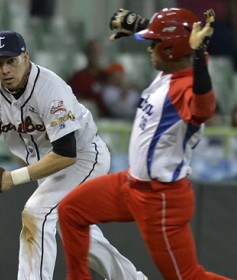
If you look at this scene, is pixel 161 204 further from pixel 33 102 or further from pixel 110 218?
pixel 33 102

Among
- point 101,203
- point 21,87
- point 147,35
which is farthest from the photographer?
point 21,87

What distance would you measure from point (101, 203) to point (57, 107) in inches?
26.9

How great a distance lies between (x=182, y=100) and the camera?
17.5ft

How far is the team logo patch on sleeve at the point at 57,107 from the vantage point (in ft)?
19.9

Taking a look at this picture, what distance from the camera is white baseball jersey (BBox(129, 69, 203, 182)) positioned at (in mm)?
5355

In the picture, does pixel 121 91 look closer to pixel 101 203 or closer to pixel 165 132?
pixel 101 203

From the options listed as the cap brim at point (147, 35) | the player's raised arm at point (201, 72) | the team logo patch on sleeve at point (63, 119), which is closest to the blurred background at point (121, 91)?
the team logo patch on sleeve at point (63, 119)

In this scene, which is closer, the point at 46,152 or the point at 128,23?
the point at 128,23

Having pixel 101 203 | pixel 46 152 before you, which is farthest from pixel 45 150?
pixel 101 203

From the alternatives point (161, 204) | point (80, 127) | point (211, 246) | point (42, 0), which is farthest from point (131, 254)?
point (42, 0)

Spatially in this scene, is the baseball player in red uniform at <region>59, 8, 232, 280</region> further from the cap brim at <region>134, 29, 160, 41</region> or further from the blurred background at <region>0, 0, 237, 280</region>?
the blurred background at <region>0, 0, 237, 280</region>

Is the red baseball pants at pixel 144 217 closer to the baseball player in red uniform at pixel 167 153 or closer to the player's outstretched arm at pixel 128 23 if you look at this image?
the baseball player in red uniform at pixel 167 153

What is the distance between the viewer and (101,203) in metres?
5.65

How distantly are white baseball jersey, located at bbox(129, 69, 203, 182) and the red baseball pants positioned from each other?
0.08 meters
